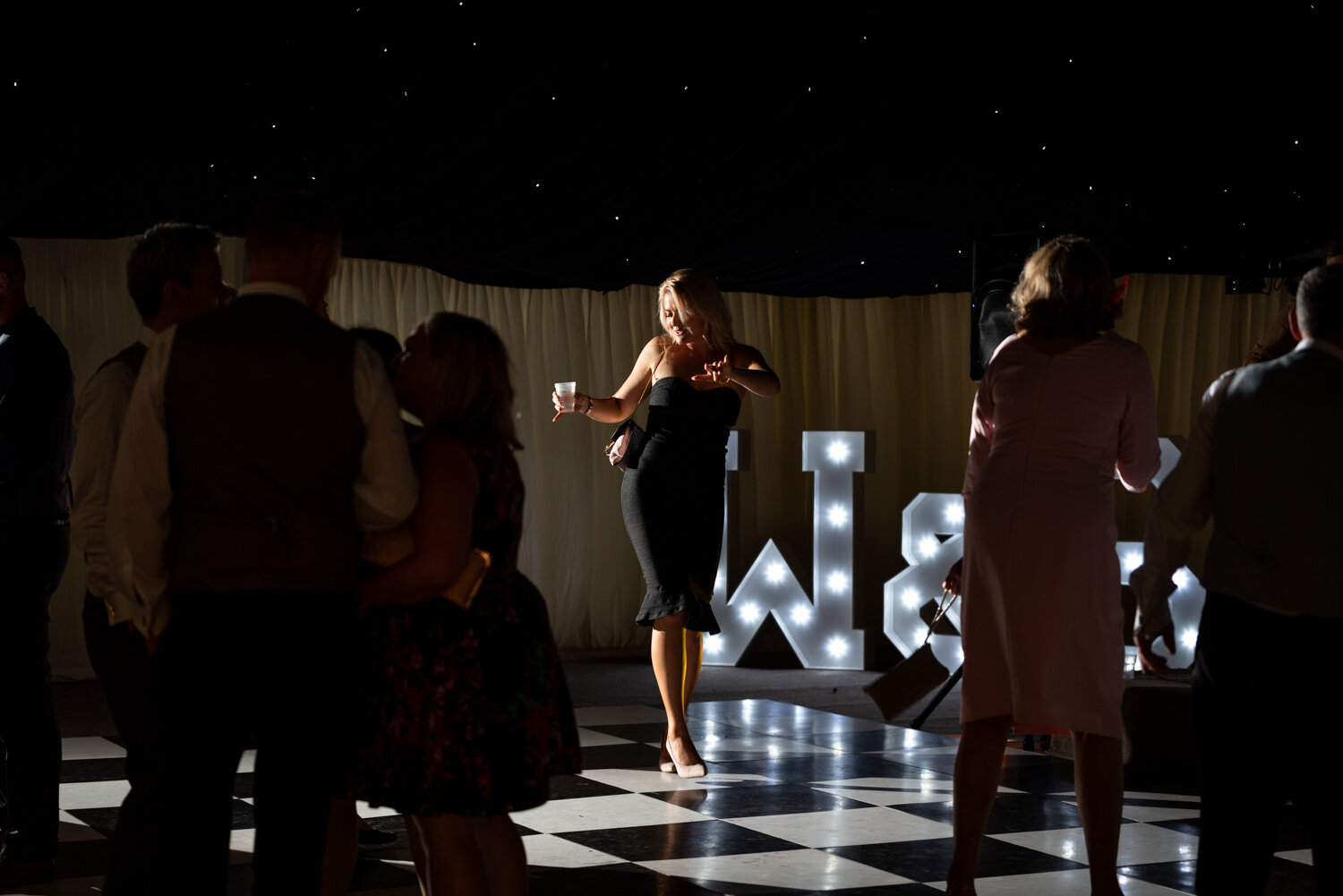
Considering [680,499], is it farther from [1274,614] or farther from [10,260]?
[1274,614]

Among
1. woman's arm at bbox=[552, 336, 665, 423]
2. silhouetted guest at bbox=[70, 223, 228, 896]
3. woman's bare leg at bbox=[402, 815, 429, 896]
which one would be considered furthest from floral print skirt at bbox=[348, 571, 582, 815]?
woman's arm at bbox=[552, 336, 665, 423]

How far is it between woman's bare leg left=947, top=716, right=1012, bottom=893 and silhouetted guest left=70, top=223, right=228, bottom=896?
1467 mm

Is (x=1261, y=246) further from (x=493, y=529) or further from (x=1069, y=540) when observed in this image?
(x=493, y=529)

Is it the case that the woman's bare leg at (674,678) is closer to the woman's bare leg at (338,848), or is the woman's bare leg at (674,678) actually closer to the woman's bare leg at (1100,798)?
the woman's bare leg at (1100,798)

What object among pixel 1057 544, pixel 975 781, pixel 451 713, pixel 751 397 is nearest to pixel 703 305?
pixel 1057 544

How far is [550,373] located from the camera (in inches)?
311

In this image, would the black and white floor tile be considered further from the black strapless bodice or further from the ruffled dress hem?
the black strapless bodice

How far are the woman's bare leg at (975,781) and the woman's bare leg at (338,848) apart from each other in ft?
3.71

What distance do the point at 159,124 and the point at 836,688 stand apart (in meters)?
3.88

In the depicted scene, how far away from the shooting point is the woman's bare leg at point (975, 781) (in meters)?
2.81

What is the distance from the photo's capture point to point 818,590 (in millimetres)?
7516

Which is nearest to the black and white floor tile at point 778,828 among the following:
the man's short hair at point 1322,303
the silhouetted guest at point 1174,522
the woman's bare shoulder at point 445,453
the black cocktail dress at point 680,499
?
the black cocktail dress at point 680,499

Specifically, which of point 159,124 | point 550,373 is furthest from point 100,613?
point 550,373

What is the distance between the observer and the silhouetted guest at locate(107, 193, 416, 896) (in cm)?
204
